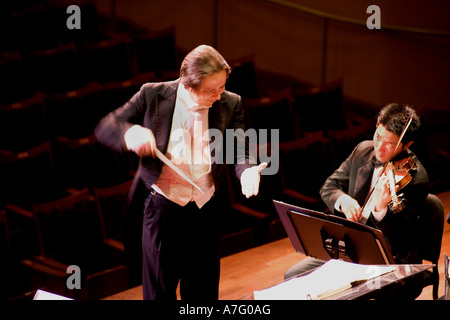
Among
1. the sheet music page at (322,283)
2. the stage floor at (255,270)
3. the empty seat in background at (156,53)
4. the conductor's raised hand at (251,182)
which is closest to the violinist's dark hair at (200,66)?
the conductor's raised hand at (251,182)

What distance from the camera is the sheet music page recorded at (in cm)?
80

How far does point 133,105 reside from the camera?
1.01m

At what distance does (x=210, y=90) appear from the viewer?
3.08ft

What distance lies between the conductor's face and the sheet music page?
288mm

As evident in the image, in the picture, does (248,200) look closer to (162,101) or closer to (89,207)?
(89,207)

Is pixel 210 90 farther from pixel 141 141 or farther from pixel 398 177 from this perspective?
pixel 398 177

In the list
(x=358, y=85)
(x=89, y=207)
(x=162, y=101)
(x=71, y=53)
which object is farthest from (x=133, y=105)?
(x=358, y=85)

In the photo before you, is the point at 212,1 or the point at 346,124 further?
the point at 212,1

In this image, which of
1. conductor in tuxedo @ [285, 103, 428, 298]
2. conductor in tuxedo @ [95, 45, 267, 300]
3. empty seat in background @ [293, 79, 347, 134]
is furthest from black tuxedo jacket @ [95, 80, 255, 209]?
empty seat in background @ [293, 79, 347, 134]

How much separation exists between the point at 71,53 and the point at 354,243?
1493 mm

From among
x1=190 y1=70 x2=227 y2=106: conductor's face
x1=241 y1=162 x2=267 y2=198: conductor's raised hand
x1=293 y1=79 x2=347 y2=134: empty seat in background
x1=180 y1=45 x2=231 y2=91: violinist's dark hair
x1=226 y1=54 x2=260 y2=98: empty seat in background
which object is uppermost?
x1=180 y1=45 x2=231 y2=91: violinist's dark hair

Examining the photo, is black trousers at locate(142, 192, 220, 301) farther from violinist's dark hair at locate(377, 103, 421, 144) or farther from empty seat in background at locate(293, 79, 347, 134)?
empty seat in background at locate(293, 79, 347, 134)

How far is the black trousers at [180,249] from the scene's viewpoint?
1009 mm

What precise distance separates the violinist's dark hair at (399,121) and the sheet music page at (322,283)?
0.98ft
